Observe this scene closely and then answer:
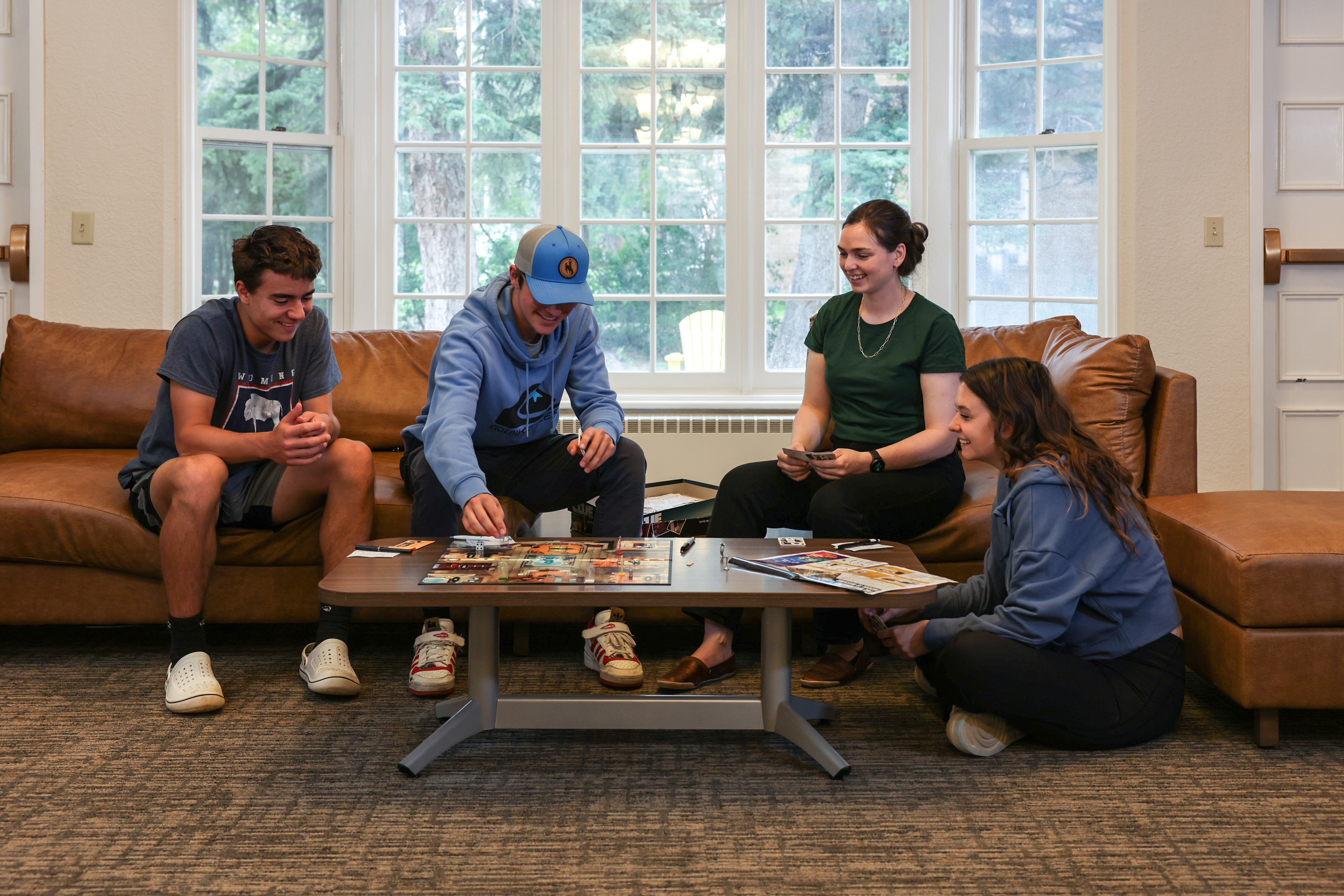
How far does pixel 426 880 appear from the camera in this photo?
5.03 feet

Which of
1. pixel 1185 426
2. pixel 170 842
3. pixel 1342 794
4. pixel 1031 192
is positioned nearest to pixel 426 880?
pixel 170 842

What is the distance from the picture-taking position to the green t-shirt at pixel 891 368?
2.66 meters

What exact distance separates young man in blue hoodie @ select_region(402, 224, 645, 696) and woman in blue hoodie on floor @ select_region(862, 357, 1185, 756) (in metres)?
0.77

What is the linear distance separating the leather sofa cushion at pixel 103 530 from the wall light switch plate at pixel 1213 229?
291cm

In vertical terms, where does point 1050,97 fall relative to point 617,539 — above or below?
above

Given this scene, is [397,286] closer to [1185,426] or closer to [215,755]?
[215,755]

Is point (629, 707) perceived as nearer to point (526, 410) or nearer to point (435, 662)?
point (435, 662)

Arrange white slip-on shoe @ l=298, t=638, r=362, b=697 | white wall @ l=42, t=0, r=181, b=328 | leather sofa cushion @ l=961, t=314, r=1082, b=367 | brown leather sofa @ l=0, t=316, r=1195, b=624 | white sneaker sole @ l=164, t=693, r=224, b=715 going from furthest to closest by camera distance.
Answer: white wall @ l=42, t=0, r=181, b=328, leather sofa cushion @ l=961, t=314, r=1082, b=367, brown leather sofa @ l=0, t=316, r=1195, b=624, white slip-on shoe @ l=298, t=638, r=362, b=697, white sneaker sole @ l=164, t=693, r=224, b=715

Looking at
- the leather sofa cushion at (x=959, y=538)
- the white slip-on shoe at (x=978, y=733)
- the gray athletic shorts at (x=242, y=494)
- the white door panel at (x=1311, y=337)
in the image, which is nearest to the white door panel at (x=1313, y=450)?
the white door panel at (x=1311, y=337)

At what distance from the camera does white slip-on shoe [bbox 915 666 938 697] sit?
2318 millimetres

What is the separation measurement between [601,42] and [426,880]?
11.0ft

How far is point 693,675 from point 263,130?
9.31 ft

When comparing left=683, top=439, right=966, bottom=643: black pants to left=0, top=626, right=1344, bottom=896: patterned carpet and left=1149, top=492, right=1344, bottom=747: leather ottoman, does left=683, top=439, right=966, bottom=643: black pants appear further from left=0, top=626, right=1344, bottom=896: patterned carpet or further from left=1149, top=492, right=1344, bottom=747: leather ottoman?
left=1149, top=492, right=1344, bottom=747: leather ottoman

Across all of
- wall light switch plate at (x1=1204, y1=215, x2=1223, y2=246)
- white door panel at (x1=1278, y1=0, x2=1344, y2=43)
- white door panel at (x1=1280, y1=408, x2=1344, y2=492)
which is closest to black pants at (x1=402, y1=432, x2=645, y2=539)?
wall light switch plate at (x1=1204, y1=215, x2=1223, y2=246)
